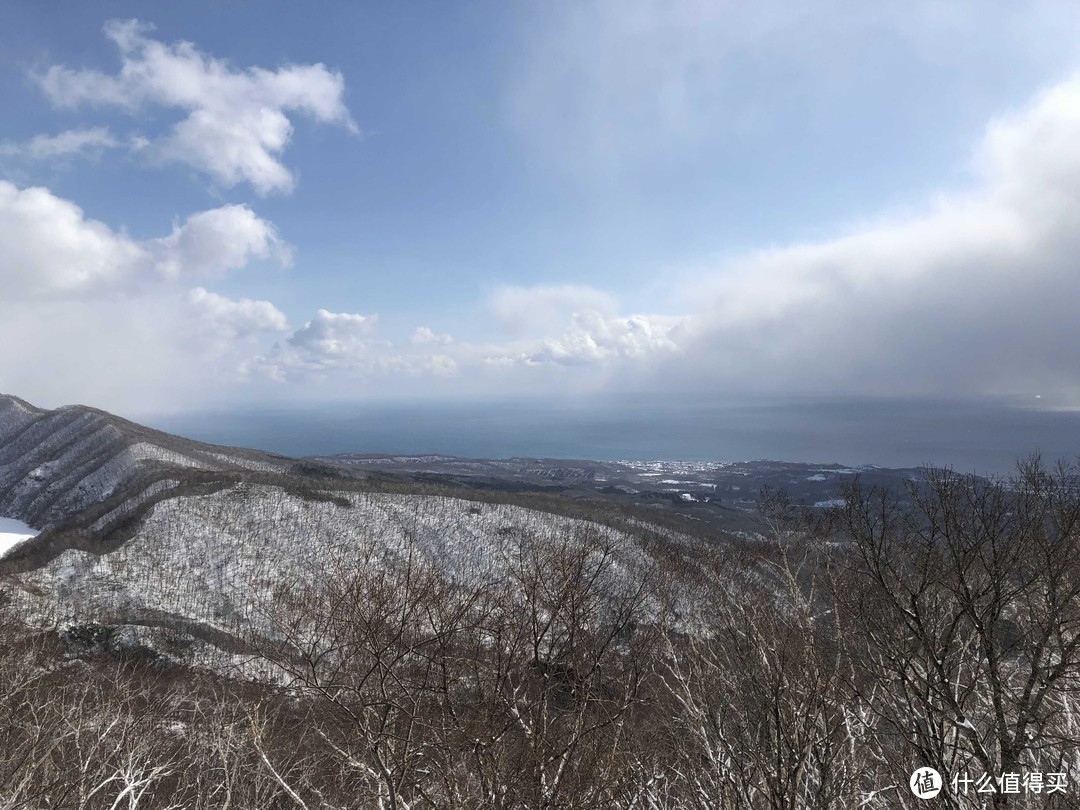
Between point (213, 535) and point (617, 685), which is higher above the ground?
point (617, 685)

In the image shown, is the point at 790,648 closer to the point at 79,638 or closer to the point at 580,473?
the point at 79,638

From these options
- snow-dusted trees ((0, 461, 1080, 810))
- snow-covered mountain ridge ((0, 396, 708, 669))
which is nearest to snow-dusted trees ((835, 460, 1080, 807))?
snow-dusted trees ((0, 461, 1080, 810))

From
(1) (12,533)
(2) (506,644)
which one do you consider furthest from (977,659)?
(1) (12,533)

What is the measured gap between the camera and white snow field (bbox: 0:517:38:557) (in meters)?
61.2

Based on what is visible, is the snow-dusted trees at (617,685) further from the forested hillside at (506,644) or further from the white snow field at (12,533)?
the white snow field at (12,533)

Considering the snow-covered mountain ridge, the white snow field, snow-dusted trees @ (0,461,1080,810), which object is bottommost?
the white snow field

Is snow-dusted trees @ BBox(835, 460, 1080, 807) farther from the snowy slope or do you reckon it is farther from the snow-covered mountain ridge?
the snowy slope

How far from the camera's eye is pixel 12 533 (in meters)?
68.7

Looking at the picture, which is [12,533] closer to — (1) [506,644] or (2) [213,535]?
(2) [213,535]

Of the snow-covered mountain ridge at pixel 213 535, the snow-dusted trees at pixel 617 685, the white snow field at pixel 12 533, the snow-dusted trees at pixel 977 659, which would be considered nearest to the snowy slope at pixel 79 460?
the snow-covered mountain ridge at pixel 213 535

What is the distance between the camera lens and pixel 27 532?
69625mm

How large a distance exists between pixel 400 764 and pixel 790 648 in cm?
813

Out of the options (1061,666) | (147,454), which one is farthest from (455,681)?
(147,454)

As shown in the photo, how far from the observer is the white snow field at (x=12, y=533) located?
61.2 metres
